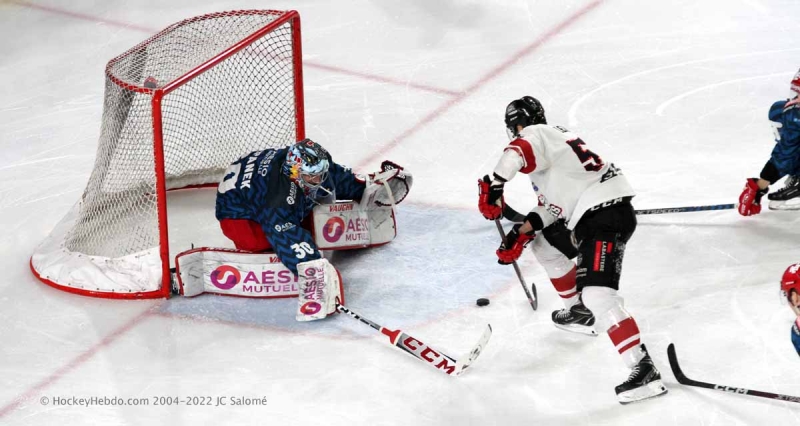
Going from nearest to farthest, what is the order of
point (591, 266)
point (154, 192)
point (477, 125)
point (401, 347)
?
point (591, 266), point (401, 347), point (154, 192), point (477, 125)

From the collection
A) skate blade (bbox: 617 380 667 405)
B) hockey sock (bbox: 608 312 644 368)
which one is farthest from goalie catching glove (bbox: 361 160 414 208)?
skate blade (bbox: 617 380 667 405)

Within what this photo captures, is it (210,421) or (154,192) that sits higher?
(154,192)

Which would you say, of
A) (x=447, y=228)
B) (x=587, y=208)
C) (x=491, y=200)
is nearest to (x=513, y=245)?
(x=491, y=200)

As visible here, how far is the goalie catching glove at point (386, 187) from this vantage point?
520 centimetres

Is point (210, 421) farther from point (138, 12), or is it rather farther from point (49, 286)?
point (138, 12)

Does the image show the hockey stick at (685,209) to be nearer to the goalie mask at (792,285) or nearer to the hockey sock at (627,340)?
the hockey sock at (627,340)

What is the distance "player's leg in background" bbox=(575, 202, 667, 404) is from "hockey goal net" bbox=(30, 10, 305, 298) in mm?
1624

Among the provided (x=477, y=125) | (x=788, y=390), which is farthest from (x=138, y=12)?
(x=788, y=390)

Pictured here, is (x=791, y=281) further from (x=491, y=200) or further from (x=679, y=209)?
(x=679, y=209)

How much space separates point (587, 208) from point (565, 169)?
151 millimetres

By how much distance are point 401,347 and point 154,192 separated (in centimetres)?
115

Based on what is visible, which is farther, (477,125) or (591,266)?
(477,125)

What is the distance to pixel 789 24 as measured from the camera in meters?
7.25

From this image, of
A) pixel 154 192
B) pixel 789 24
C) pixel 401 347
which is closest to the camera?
pixel 401 347
